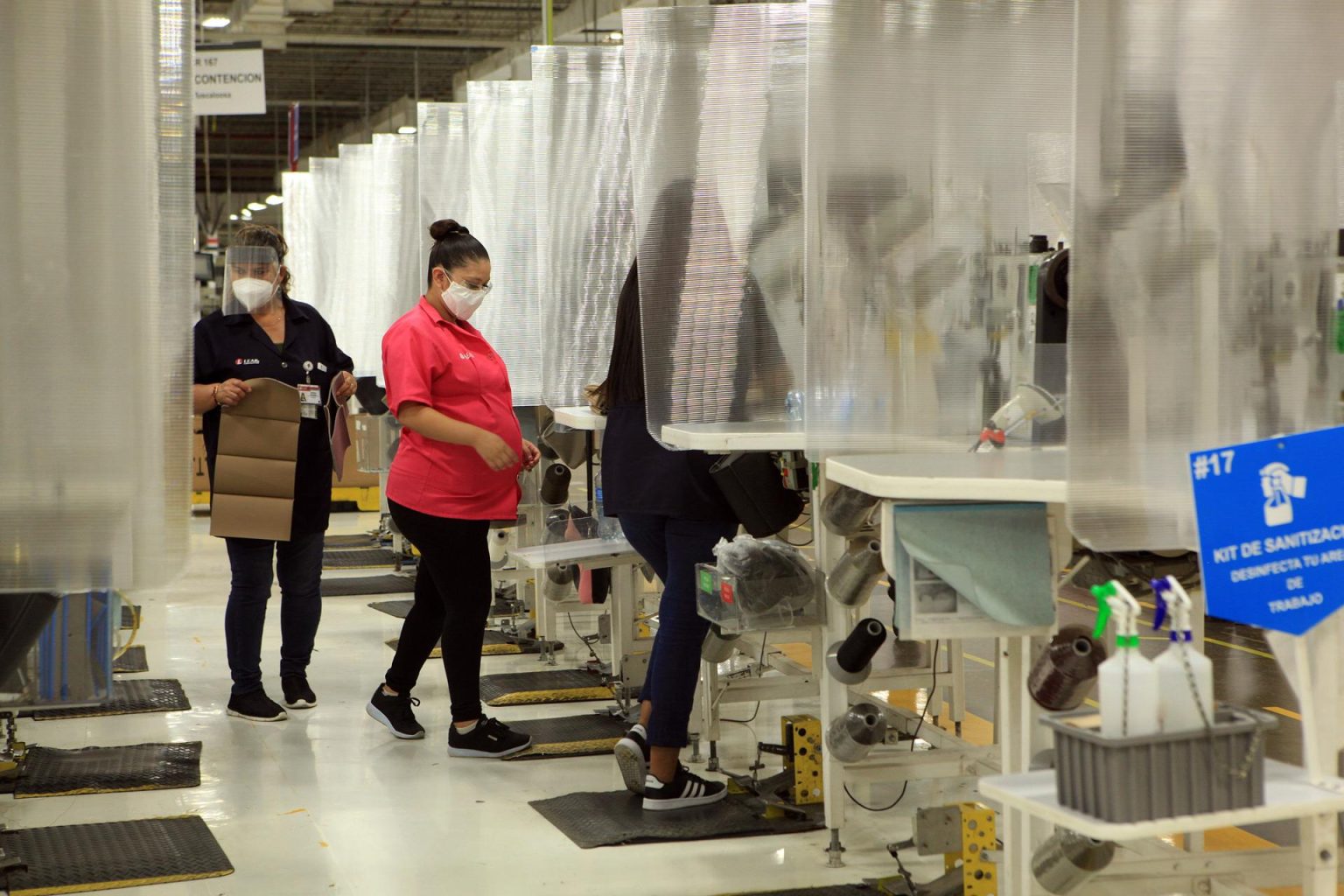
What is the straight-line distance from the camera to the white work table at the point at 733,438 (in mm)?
2986

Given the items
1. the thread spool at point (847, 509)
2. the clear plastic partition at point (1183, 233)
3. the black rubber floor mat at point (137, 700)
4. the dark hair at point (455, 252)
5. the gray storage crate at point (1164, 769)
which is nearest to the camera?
the gray storage crate at point (1164, 769)

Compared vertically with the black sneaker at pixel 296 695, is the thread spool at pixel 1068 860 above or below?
above

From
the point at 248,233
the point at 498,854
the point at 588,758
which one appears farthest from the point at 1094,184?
the point at 248,233

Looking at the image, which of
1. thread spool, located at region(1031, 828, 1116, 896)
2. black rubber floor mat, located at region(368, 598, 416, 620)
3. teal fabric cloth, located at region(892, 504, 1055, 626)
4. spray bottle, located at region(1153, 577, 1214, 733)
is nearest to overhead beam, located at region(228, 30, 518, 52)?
black rubber floor mat, located at region(368, 598, 416, 620)

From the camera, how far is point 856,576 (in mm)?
3041

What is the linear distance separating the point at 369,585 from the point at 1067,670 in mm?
5368

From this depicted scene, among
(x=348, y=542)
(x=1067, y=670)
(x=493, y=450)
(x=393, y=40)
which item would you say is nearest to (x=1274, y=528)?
(x=1067, y=670)

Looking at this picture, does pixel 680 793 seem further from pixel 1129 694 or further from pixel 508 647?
pixel 508 647

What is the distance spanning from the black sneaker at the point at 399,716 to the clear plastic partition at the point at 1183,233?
8.93ft

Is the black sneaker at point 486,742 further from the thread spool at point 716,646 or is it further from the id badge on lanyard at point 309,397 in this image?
the id badge on lanyard at point 309,397

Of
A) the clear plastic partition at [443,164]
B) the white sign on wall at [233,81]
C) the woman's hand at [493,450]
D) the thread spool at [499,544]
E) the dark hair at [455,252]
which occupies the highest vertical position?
the white sign on wall at [233,81]

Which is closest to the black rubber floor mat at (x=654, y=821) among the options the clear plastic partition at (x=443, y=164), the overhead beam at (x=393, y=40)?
the clear plastic partition at (x=443, y=164)

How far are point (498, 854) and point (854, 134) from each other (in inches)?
66.2

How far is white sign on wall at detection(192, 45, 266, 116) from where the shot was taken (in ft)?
27.8
